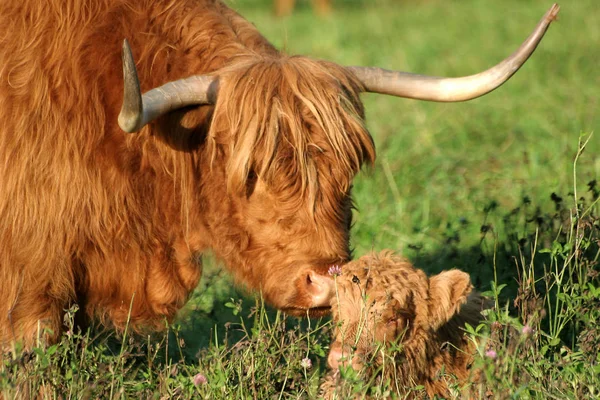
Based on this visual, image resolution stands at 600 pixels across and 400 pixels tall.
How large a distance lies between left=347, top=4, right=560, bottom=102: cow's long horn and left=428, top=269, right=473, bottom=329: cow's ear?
2.70 ft

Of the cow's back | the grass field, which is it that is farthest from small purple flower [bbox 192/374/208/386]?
the cow's back

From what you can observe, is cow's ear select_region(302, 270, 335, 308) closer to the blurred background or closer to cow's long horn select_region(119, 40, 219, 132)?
the blurred background

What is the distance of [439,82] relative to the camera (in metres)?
3.96

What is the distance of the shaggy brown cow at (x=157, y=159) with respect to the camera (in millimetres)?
3514

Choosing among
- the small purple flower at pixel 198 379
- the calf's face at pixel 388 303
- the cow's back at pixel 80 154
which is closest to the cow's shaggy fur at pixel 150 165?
the cow's back at pixel 80 154

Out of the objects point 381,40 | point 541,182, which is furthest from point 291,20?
point 541,182

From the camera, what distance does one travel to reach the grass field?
3.36 m

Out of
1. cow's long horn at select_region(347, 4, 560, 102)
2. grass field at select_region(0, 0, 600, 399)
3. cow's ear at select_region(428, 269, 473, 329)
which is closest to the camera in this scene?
grass field at select_region(0, 0, 600, 399)

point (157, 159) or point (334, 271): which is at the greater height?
point (157, 159)

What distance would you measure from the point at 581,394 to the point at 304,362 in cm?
96

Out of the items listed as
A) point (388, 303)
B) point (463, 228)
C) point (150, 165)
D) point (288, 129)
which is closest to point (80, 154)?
point (150, 165)

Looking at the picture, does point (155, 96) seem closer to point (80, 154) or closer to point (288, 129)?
point (80, 154)

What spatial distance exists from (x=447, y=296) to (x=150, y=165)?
1269mm

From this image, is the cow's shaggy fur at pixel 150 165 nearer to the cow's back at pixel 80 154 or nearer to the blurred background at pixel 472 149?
the cow's back at pixel 80 154
